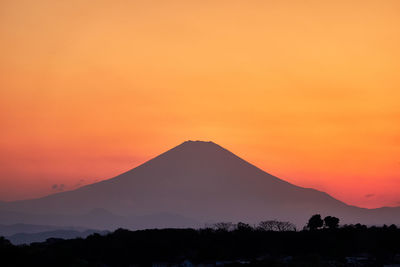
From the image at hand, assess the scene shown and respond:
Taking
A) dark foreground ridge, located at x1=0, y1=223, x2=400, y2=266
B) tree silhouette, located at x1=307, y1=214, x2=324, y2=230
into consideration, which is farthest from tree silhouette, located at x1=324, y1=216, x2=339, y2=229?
dark foreground ridge, located at x1=0, y1=223, x2=400, y2=266

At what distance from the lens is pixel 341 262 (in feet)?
238

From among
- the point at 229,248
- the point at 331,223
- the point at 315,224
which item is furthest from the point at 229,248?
the point at 315,224

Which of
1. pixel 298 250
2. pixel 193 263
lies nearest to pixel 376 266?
pixel 298 250

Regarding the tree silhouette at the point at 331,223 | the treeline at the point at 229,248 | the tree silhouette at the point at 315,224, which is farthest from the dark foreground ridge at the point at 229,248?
the tree silhouette at the point at 315,224

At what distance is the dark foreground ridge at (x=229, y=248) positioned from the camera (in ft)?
244

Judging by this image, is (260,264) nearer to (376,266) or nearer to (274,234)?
(376,266)

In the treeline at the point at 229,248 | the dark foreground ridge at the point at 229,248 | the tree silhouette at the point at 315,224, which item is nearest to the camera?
the dark foreground ridge at the point at 229,248

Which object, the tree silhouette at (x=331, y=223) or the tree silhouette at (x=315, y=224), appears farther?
the tree silhouette at (x=315, y=224)

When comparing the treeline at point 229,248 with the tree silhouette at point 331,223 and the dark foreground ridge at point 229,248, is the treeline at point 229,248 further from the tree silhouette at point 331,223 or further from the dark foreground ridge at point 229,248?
the tree silhouette at point 331,223

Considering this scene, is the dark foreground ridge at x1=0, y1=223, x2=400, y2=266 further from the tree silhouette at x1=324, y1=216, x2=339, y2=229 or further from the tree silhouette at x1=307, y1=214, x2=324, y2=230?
the tree silhouette at x1=307, y1=214, x2=324, y2=230

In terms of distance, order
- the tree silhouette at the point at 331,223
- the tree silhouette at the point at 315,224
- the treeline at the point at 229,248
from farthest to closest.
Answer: the tree silhouette at the point at 315,224 < the tree silhouette at the point at 331,223 < the treeline at the point at 229,248

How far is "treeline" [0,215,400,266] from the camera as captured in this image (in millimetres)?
74438

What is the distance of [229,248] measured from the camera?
263 feet

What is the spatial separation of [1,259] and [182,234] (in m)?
26.1
